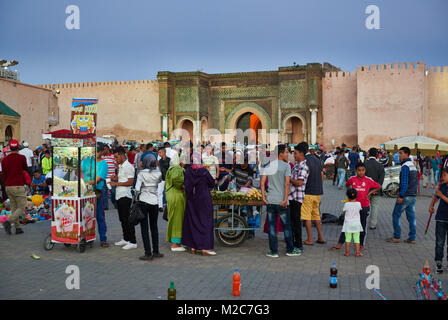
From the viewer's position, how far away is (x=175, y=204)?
7.23 metres

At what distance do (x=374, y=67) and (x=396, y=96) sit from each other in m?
2.16

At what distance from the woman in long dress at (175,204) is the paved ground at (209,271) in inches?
8.8

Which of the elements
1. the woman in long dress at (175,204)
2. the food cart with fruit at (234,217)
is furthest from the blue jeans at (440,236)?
the woman in long dress at (175,204)

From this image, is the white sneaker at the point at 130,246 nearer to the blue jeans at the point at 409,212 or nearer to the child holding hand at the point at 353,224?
the child holding hand at the point at 353,224

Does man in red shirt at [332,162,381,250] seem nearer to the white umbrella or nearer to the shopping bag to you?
the shopping bag

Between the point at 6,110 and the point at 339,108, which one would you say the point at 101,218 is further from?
the point at 339,108

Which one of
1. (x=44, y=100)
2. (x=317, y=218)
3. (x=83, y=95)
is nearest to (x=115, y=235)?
(x=317, y=218)

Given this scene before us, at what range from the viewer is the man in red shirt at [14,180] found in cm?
845

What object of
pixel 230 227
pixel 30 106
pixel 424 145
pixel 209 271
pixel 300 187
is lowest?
pixel 209 271

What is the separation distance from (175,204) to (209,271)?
1.56m

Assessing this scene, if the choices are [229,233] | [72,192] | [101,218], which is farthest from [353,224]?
[72,192]

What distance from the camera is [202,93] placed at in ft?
112

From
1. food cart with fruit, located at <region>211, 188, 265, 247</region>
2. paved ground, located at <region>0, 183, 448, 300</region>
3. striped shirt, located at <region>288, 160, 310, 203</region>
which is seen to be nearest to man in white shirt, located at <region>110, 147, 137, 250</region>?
paved ground, located at <region>0, 183, 448, 300</region>
